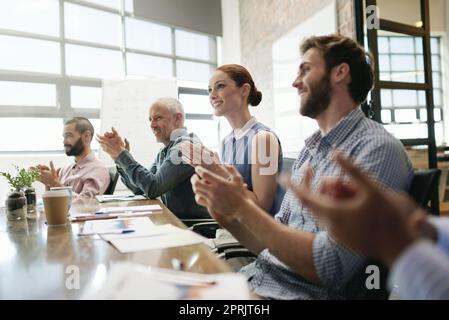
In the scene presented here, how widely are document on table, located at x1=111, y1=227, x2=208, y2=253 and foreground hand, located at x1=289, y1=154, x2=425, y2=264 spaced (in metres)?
0.59

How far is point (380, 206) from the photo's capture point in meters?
0.45

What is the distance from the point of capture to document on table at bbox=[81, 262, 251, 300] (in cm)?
60

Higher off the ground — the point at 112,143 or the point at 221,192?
the point at 112,143

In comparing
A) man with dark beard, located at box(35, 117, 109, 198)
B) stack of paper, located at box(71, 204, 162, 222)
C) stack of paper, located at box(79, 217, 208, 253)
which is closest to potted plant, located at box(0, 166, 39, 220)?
stack of paper, located at box(71, 204, 162, 222)

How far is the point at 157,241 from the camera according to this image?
40.6 inches

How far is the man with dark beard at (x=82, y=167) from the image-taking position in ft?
8.59

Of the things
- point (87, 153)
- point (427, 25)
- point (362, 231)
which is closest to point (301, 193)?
point (362, 231)

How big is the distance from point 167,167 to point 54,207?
764mm

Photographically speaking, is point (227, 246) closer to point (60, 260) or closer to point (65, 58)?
point (60, 260)

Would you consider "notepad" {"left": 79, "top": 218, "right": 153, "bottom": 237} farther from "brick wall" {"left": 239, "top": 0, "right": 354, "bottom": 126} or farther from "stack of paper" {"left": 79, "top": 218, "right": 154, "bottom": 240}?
"brick wall" {"left": 239, "top": 0, "right": 354, "bottom": 126}

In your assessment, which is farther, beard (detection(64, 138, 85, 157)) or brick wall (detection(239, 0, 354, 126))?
brick wall (detection(239, 0, 354, 126))

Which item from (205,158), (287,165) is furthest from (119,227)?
(287,165)

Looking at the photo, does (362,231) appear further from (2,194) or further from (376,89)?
(2,194)
